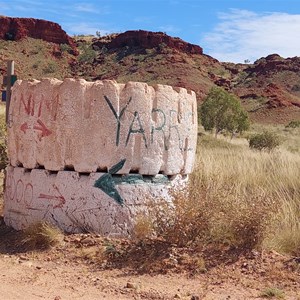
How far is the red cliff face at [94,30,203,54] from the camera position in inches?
2906

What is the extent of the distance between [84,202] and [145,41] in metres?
69.7

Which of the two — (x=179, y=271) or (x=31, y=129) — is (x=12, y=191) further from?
(x=179, y=271)

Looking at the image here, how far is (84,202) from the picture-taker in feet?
19.5

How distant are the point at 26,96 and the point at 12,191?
1.16 metres

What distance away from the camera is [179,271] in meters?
5.03

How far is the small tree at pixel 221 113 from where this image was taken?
29423 mm

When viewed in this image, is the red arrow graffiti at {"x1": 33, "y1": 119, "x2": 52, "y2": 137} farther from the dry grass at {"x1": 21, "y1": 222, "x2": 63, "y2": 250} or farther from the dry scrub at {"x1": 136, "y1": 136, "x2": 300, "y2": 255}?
the dry scrub at {"x1": 136, "y1": 136, "x2": 300, "y2": 255}

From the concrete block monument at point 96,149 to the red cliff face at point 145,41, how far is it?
67609 mm

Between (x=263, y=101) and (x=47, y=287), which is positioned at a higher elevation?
(x=263, y=101)

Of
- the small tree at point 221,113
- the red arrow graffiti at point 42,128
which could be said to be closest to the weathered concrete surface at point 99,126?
the red arrow graffiti at point 42,128

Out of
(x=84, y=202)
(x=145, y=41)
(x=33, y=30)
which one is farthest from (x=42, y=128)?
(x=33, y=30)

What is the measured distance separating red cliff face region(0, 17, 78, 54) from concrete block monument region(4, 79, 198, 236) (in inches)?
2643

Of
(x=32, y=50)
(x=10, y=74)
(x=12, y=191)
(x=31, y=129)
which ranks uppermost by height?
(x=32, y=50)

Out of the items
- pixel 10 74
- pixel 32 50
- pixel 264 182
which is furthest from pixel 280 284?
pixel 32 50
